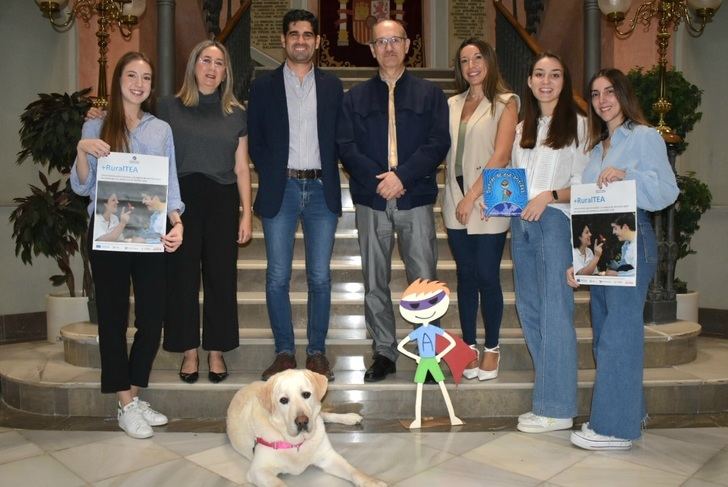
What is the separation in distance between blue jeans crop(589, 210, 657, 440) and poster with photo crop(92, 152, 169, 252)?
2.05 m

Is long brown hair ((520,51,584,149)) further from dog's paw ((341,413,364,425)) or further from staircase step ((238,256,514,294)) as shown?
staircase step ((238,256,514,294))

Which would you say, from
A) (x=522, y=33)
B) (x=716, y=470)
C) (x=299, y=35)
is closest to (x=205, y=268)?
(x=299, y=35)

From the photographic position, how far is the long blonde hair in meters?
3.30

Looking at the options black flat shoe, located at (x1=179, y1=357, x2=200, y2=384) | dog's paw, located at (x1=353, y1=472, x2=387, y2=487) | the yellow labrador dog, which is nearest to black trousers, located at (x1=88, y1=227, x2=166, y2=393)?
black flat shoe, located at (x1=179, y1=357, x2=200, y2=384)

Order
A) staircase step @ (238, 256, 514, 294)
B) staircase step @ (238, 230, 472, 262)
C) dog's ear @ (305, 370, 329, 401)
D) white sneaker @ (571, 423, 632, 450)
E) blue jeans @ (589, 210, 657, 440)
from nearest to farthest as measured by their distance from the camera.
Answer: dog's ear @ (305, 370, 329, 401), blue jeans @ (589, 210, 657, 440), white sneaker @ (571, 423, 632, 450), staircase step @ (238, 256, 514, 294), staircase step @ (238, 230, 472, 262)

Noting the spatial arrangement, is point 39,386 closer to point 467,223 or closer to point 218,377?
point 218,377

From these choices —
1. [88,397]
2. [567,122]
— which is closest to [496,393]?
Result: [567,122]

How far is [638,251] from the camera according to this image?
9.32ft

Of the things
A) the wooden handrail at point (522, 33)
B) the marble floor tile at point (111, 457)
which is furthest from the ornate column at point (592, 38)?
the marble floor tile at point (111, 457)

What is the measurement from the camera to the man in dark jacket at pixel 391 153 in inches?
133

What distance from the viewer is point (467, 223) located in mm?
3389

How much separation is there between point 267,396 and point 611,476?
1.45 m

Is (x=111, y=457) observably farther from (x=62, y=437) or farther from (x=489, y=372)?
(x=489, y=372)

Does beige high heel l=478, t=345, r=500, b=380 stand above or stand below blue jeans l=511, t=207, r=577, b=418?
below
